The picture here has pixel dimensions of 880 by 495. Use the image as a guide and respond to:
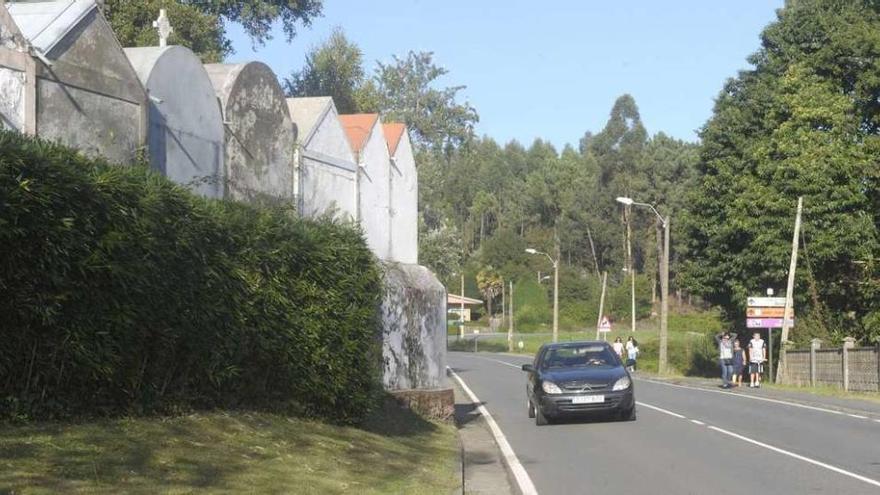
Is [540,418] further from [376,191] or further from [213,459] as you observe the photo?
[213,459]

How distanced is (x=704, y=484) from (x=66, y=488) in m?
7.02

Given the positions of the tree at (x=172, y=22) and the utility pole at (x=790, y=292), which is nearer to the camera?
the tree at (x=172, y=22)

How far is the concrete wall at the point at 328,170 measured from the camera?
22.2 meters


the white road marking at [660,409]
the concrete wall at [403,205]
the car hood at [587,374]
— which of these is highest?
the concrete wall at [403,205]

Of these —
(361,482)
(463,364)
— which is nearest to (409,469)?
(361,482)

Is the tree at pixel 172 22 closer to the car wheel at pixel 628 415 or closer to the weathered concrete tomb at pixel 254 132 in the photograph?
the weathered concrete tomb at pixel 254 132

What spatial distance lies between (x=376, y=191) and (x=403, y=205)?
2073 mm

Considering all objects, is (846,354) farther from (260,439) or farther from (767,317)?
(260,439)

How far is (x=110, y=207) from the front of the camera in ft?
33.9

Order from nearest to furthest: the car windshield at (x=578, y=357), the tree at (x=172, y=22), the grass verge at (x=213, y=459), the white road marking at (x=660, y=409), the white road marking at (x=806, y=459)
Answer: the grass verge at (x=213, y=459) < the white road marking at (x=806, y=459) < the car windshield at (x=578, y=357) < the white road marking at (x=660, y=409) < the tree at (x=172, y=22)

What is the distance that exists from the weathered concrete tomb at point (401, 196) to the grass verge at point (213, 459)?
43.7 ft

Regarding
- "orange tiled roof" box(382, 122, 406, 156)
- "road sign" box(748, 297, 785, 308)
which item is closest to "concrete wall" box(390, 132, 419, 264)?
"orange tiled roof" box(382, 122, 406, 156)

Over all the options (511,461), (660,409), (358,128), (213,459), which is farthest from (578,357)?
(213,459)

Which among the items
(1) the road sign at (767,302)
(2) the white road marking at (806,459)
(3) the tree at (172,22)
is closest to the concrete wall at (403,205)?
(2) the white road marking at (806,459)
